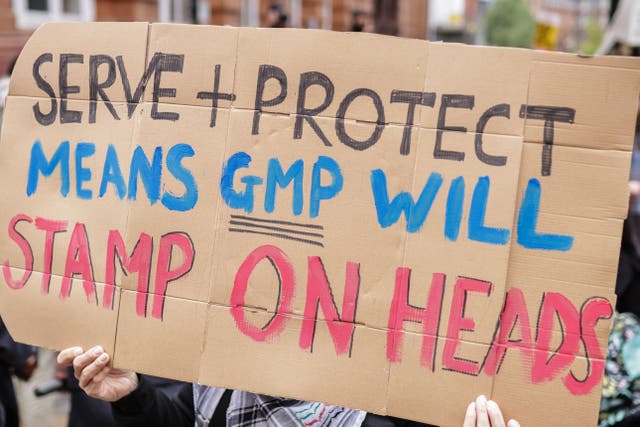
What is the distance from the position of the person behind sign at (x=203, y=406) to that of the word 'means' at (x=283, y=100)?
0.61 m

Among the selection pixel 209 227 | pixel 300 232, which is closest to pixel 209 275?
pixel 209 227

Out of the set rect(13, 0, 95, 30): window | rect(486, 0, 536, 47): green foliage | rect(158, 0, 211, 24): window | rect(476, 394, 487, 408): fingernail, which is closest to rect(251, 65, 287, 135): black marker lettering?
rect(476, 394, 487, 408): fingernail

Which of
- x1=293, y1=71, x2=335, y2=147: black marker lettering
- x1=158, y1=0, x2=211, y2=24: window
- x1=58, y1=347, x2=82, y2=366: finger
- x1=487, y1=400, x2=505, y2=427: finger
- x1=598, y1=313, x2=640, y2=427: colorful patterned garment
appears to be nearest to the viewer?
x1=487, y1=400, x2=505, y2=427: finger

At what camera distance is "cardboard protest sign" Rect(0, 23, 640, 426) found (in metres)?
1.38

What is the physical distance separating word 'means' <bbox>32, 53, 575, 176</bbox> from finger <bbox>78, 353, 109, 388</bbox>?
580 millimetres

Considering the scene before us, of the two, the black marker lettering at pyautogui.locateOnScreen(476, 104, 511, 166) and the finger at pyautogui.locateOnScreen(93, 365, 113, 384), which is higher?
the black marker lettering at pyautogui.locateOnScreen(476, 104, 511, 166)

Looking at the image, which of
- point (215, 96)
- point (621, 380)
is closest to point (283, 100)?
point (215, 96)

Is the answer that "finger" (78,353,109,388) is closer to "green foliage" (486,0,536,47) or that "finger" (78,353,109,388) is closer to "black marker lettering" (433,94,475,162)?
"black marker lettering" (433,94,475,162)

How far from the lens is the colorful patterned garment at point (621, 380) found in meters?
1.97

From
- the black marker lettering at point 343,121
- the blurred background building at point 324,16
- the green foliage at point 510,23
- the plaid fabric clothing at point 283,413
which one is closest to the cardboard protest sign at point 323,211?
the black marker lettering at point 343,121

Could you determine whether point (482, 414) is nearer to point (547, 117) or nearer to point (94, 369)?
point (547, 117)

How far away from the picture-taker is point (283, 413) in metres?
1.67

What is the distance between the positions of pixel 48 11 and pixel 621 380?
7.78 metres

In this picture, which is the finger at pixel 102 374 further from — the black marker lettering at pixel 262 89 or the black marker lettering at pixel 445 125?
the black marker lettering at pixel 445 125
